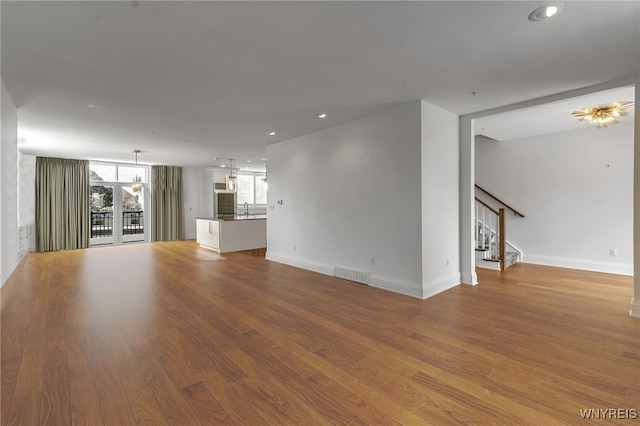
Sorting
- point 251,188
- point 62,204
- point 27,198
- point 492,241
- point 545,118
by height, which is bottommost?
point 492,241

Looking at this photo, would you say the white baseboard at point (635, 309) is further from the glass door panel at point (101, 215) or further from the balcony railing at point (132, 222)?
the glass door panel at point (101, 215)

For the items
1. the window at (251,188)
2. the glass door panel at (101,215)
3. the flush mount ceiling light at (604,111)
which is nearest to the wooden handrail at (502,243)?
the flush mount ceiling light at (604,111)

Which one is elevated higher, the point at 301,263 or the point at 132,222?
the point at 132,222

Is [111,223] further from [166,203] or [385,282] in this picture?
[385,282]

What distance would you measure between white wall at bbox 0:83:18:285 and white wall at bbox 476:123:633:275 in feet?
27.9

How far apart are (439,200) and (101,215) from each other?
10.3 meters

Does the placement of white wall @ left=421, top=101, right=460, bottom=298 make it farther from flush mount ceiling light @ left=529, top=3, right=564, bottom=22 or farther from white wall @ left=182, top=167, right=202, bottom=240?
white wall @ left=182, top=167, right=202, bottom=240

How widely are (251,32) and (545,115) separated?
492 cm

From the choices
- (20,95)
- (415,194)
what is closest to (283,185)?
(415,194)

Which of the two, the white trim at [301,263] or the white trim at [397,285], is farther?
the white trim at [301,263]

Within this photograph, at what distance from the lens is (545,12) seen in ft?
6.82

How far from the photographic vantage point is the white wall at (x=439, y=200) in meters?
4.06

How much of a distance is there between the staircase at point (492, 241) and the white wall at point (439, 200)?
5.05 feet

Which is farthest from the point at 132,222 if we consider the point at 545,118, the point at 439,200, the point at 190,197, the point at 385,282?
the point at 545,118
